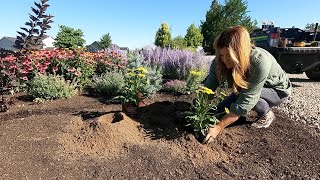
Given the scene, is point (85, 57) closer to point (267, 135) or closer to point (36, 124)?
point (36, 124)

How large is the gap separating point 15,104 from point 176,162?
271cm

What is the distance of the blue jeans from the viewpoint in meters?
3.54

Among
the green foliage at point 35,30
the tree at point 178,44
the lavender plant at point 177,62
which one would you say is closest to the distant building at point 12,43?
the green foliage at point 35,30

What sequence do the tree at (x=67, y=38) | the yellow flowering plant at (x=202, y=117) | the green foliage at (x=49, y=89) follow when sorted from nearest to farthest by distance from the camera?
the yellow flowering plant at (x=202, y=117)
the green foliage at (x=49, y=89)
the tree at (x=67, y=38)

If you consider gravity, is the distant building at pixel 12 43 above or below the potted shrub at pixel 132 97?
above

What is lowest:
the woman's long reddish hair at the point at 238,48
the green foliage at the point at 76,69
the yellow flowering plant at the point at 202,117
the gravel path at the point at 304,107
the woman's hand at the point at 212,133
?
the gravel path at the point at 304,107

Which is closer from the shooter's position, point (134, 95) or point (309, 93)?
point (134, 95)

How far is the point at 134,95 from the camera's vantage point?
387 cm

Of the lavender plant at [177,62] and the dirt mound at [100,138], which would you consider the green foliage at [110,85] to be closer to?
the lavender plant at [177,62]

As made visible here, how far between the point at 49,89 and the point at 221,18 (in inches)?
1234

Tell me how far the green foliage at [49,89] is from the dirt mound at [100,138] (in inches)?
60.6

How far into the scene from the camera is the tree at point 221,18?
1327 inches

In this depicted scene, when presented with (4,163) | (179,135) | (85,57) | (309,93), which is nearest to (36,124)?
(4,163)

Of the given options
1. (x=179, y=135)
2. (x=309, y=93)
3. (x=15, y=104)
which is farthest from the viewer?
(x=309, y=93)
